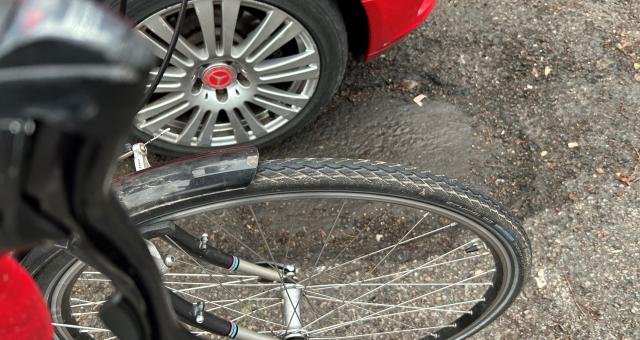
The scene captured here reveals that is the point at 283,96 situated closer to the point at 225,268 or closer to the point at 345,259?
the point at 345,259

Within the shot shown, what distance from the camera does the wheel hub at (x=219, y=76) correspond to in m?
2.37

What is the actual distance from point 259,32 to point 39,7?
1.78 meters

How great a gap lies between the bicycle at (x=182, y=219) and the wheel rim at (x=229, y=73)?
0.37 metres

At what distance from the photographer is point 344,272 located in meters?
2.58

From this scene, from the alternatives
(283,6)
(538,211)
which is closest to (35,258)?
(283,6)

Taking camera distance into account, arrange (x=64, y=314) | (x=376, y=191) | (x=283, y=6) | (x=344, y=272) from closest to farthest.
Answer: (x=376, y=191)
(x=64, y=314)
(x=283, y=6)
(x=344, y=272)

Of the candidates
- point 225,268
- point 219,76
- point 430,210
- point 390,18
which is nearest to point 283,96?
point 219,76

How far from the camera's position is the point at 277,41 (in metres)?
2.33

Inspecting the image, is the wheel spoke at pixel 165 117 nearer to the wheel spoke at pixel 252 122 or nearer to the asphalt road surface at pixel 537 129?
the wheel spoke at pixel 252 122

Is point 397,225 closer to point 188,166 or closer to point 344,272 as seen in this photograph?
point 344,272

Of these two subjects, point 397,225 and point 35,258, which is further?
point 397,225

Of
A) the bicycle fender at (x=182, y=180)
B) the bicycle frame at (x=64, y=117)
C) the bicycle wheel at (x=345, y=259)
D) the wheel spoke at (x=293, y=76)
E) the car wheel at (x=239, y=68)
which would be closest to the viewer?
the bicycle frame at (x=64, y=117)

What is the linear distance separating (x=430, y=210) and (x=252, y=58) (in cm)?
104

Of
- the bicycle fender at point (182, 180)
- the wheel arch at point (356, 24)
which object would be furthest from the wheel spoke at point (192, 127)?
the bicycle fender at point (182, 180)
